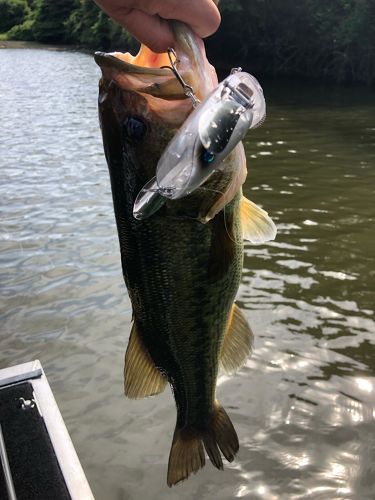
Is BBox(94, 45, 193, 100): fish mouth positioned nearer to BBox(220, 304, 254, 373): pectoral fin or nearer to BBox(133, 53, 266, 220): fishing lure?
BBox(133, 53, 266, 220): fishing lure

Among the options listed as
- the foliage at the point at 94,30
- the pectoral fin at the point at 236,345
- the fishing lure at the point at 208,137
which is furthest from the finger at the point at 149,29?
the foliage at the point at 94,30

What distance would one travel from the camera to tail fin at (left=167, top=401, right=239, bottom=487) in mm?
2307

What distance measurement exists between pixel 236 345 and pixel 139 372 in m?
0.41

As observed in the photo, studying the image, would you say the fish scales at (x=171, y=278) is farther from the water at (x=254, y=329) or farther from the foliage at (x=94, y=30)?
the foliage at (x=94, y=30)

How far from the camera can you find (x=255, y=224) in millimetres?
2100

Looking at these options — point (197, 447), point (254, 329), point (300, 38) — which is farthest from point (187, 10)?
point (300, 38)

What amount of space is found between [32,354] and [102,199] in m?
4.69

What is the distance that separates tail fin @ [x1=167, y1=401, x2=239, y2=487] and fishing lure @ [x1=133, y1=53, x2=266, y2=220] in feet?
4.23

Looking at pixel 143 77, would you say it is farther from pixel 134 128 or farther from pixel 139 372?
pixel 139 372

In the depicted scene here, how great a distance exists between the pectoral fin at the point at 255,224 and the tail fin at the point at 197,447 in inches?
28.8

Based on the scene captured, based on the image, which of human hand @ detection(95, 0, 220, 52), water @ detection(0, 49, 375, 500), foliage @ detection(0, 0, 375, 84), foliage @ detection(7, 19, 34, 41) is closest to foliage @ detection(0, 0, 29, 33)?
foliage @ detection(7, 19, 34, 41)

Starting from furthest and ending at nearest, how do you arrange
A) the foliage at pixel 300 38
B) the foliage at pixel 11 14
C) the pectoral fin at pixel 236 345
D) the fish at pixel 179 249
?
1. the foliage at pixel 11 14
2. the foliage at pixel 300 38
3. the pectoral fin at pixel 236 345
4. the fish at pixel 179 249

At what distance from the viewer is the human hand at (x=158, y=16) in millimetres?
1478

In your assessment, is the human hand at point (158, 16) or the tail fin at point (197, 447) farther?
the tail fin at point (197, 447)
